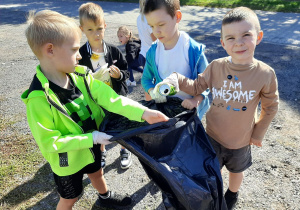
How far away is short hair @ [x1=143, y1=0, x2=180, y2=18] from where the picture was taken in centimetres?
178

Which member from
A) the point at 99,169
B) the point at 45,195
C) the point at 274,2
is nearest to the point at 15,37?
the point at 45,195

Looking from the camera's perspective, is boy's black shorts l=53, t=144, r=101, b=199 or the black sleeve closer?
boy's black shorts l=53, t=144, r=101, b=199

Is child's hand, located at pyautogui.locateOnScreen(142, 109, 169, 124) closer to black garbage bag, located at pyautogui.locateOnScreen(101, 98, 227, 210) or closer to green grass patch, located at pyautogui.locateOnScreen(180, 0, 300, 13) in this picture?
black garbage bag, located at pyautogui.locateOnScreen(101, 98, 227, 210)

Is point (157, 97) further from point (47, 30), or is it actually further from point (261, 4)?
point (261, 4)

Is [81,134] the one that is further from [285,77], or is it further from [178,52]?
[285,77]

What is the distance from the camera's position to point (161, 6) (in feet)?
5.87

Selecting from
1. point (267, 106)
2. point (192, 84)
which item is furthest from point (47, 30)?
point (267, 106)

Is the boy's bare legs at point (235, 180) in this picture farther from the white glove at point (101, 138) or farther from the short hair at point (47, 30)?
the short hair at point (47, 30)

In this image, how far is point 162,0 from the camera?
178 centimetres

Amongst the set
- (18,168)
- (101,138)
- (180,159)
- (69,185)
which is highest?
(101,138)

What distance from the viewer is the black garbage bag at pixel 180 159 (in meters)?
1.41

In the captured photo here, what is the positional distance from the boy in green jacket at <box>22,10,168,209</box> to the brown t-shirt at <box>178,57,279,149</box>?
0.52m

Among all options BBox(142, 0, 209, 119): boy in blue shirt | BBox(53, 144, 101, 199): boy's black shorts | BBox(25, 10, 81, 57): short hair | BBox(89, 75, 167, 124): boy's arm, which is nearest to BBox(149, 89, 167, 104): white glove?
BBox(142, 0, 209, 119): boy in blue shirt

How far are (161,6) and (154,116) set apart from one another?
31.7 inches
